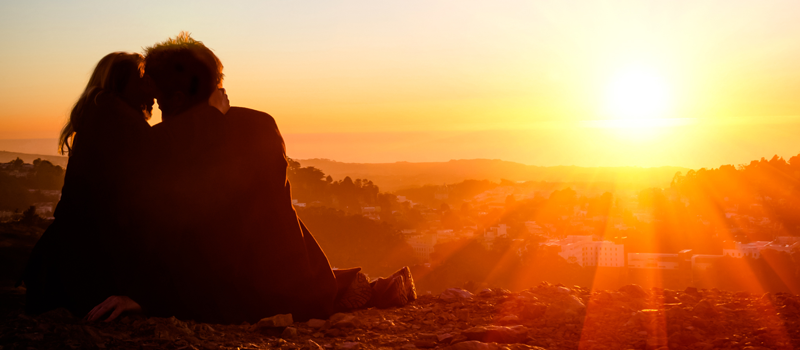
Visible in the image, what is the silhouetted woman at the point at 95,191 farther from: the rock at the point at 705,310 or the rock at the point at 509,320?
the rock at the point at 705,310

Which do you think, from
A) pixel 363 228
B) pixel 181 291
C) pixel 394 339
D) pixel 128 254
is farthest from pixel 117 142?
pixel 363 228

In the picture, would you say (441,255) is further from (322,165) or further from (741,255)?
(322,165)

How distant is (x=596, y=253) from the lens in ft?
74.4

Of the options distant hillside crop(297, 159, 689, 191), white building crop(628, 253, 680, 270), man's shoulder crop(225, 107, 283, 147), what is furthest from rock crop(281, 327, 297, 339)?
distant hillside crop(297, 159, 689, 191)

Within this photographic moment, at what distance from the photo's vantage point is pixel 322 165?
88.9 meters

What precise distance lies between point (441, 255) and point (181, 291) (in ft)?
65.7

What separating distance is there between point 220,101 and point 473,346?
2035mm

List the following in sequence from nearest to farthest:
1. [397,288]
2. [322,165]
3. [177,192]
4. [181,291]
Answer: [177,192] → [181,291] → [397,288] → [322,165]

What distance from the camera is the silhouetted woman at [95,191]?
320 centimetres

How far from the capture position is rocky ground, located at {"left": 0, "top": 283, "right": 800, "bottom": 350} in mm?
2830

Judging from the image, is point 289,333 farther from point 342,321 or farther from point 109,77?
point 109,77

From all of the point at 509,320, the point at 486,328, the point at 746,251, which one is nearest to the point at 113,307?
the point at 486,328

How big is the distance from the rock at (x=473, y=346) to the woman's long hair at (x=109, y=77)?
2.48m

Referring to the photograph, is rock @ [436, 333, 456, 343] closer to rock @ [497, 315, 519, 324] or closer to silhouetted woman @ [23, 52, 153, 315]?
rock @ [497, 315, 519, 324]
